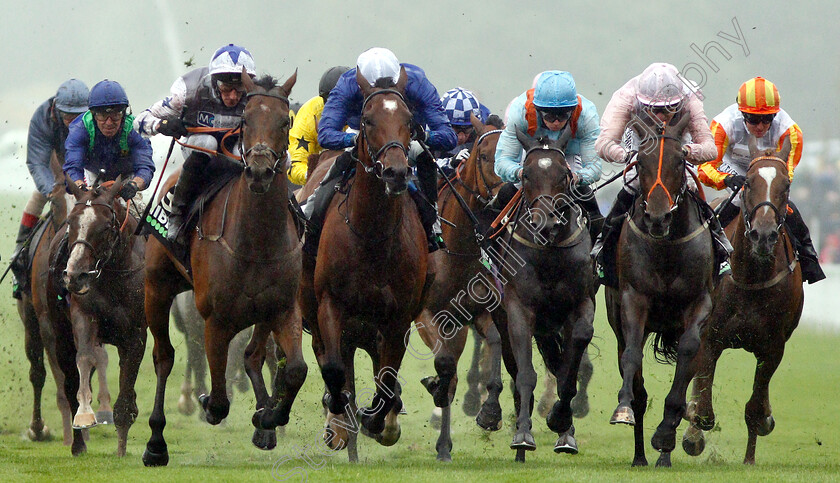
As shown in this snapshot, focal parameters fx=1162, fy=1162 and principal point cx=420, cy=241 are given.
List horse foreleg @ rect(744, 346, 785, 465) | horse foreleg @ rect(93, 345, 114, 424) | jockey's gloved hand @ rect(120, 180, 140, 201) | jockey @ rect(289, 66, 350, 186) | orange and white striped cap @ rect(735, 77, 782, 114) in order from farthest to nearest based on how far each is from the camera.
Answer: horse foreleg @ rect(93, 345, 114, 424) < jockey @ rect(289, 66, 350, 186) < horse foreleg @ rect(744, 346, 785, 465) < jockey's gloved hand @ rect(120, 180, 140, 201) < orange and white striped cap @ rect(735, 77, 782, 114)

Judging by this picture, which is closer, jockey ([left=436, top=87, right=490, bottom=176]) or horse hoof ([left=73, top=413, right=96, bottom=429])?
horse hoof ([left=73, top=413, right=96, bottom=429])

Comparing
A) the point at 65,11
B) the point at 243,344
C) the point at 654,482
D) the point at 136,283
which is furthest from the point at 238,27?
the point at 654,482

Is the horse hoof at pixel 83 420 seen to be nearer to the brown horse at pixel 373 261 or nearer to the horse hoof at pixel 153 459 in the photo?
the horse hoof at pixel 153 459

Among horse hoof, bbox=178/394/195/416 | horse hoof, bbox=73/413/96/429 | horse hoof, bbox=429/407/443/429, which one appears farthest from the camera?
horse hoof, bbox=178/394/195/416

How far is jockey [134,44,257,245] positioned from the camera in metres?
8.23

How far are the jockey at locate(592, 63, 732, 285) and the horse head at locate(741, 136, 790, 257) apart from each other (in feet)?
0.91

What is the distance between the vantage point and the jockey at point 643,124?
8719 mm

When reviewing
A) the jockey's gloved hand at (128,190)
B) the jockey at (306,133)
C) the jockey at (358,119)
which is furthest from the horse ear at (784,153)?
the jockey's gloved hand at (128,190)

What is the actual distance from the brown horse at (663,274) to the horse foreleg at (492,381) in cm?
134

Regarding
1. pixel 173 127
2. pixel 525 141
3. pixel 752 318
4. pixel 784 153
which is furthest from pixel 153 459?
pixel 784 153

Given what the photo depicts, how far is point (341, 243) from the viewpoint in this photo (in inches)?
303

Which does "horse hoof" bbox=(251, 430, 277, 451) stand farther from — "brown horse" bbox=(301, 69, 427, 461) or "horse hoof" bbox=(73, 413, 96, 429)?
"horse hoof" bbox=(73, 413, 96, 429)

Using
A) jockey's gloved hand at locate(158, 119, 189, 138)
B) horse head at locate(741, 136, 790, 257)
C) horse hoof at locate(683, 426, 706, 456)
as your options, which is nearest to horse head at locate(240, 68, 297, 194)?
A: jockey's gloved hand at locate(158, 119, 189, 138)

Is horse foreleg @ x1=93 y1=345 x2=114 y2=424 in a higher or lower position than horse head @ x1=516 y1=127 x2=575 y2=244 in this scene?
lower
